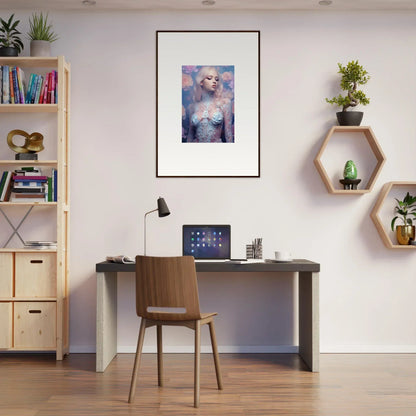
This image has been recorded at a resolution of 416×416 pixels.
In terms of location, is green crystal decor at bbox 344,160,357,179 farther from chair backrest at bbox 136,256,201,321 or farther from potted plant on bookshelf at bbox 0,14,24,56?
potted plant on bookshelf at bbox 0,14,24,56

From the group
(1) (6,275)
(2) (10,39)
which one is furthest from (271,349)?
(2) (10,39)

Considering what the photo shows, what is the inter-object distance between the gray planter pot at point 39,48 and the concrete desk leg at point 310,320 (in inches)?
103

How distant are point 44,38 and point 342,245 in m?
2.86

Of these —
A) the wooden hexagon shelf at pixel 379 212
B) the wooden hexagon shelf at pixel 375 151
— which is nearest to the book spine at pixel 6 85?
the wooden hexagon shelf at pixel 375 151

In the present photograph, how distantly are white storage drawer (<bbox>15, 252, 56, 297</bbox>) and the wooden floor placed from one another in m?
0.52

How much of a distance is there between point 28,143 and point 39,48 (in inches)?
29.0

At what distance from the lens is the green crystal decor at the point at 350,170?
4633mm

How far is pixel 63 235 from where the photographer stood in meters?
4.54

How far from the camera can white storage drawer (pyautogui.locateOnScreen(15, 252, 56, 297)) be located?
4.46 meters

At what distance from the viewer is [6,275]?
4453 mm

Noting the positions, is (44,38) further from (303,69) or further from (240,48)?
(303,69)

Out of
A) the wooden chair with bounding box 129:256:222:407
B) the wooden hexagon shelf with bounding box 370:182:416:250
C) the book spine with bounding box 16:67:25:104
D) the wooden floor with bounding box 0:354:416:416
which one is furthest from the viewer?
the wooden hexagon shelf with bounding box 370:182:416:250

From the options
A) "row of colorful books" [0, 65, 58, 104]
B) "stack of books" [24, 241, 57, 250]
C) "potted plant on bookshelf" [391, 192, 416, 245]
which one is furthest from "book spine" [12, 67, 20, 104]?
"potted plant on bookshelf" [391, 192, 416, 245]

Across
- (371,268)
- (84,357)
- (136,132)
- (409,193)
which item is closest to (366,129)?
(409,193)
